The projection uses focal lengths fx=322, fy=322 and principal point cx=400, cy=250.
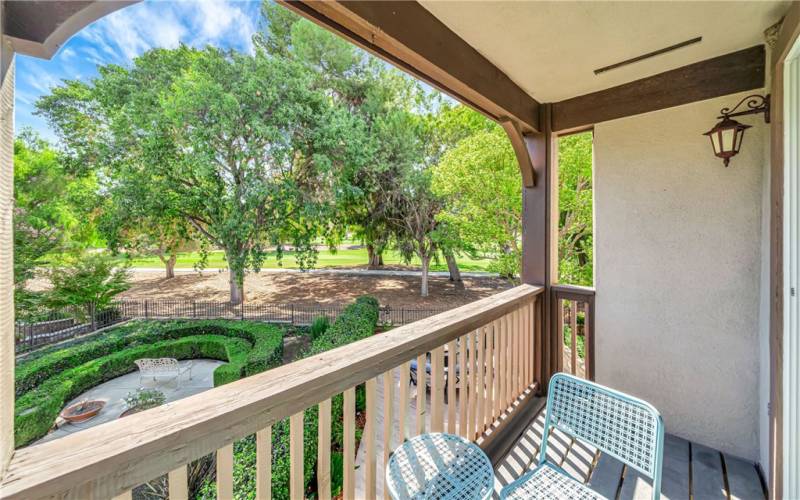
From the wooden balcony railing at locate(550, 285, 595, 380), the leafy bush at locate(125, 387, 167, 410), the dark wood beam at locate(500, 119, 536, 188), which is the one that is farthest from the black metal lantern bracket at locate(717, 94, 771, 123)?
the leafy bush at locate(125, 387, 167, 410)

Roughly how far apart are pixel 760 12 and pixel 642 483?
2.53 metres

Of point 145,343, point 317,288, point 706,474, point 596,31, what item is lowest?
point 145,343

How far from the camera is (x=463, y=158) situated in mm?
6672

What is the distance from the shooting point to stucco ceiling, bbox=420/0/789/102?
1575 mm

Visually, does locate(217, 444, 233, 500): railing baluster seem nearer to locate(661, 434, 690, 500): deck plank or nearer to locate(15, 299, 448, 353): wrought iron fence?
locate(661, 434, 690, 500): deck plank

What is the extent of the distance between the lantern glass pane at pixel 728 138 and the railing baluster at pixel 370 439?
8.09 feet

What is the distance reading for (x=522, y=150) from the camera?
2.55m

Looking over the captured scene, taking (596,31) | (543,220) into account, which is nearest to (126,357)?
(543,220)

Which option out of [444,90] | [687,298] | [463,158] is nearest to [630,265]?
[687,298]

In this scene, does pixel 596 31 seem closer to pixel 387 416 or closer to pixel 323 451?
pixel 387 416

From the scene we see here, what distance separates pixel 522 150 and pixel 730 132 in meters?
1.19

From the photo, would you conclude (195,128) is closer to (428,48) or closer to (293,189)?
(293,189)

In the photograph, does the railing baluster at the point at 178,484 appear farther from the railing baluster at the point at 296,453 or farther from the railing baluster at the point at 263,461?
the railing baluster at the point at 296,453

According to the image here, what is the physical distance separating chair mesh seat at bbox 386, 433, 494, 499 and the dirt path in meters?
10.2
